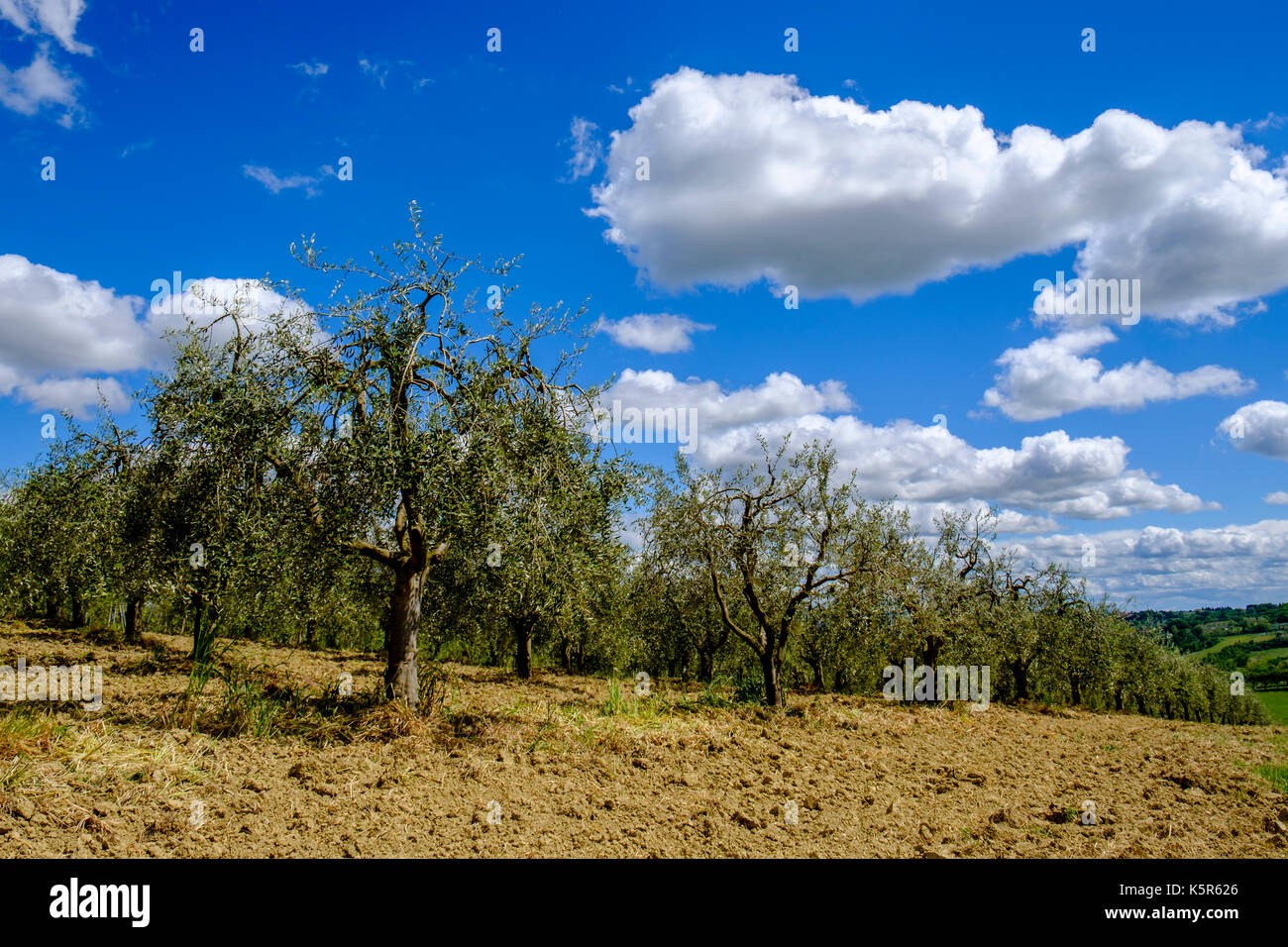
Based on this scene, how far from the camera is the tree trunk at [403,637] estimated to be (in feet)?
41.8

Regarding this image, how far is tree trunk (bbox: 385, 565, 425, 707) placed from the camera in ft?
41.8

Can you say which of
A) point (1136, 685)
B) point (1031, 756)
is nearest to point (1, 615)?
point (1031, 756)

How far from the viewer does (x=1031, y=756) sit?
49.1 ft

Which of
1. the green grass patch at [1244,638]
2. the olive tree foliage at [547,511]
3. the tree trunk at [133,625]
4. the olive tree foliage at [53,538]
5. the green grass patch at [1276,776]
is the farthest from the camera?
the green grass patch at [1244,638]

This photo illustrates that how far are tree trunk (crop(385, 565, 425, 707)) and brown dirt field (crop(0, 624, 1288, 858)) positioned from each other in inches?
22.2

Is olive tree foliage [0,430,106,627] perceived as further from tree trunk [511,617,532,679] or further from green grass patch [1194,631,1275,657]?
green grass patch [1194,631,1275,657]

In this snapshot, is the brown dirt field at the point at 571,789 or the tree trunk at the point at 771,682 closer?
the brown dirt field at the point at 571,789

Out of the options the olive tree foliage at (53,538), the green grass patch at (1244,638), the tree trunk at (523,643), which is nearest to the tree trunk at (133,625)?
the olive tree foliage at (53,538)

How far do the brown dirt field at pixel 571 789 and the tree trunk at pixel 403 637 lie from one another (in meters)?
0.56

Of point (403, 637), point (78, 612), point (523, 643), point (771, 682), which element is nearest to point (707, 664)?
point (523, 643)

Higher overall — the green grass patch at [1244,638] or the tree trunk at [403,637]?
the tree trunk at [403,637]

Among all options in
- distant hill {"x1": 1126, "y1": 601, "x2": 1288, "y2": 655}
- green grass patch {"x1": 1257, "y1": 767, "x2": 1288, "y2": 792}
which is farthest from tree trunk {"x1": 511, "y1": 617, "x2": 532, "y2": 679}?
distant hill {"x1": 1126, "y1": 601, "x2": 1288, "y2": 655}

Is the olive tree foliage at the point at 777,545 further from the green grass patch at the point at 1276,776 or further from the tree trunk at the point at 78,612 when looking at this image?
the tree trunk at the point at 78,612
